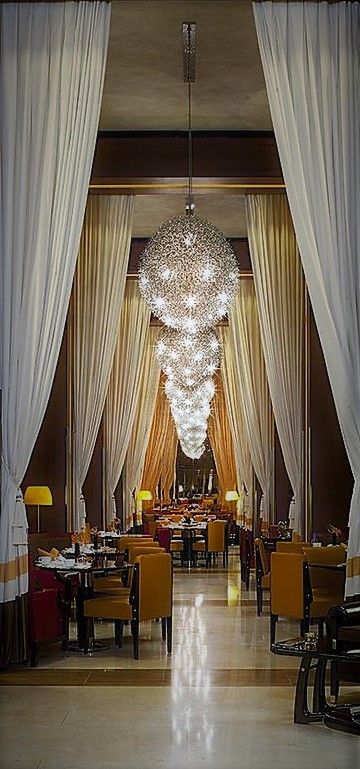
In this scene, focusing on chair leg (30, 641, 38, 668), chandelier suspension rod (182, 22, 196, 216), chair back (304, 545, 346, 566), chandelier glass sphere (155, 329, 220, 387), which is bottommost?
chair leg (30, 641, 38, 668)

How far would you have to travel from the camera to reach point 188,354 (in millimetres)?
14633

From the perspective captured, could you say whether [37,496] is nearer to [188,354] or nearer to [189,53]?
[188,354]

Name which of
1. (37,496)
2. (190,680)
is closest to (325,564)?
(190,680)

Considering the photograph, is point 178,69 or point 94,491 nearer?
point 178,69

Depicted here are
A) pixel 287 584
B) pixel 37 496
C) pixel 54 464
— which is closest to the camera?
pixel 287 584

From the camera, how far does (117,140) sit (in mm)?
10500

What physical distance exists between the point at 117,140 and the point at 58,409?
11.8 ft

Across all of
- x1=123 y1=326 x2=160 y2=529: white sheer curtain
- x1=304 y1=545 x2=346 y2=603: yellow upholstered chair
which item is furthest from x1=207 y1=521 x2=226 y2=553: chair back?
x1=304 y1=545 x2=346 y2=603: yellow upholstered chair

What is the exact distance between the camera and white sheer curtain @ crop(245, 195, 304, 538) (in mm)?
11867

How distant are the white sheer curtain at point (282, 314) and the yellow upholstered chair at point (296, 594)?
276 cm

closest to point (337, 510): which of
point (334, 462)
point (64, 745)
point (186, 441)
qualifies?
point (334, 462)

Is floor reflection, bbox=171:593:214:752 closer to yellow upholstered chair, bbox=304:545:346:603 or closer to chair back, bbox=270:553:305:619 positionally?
chair back, bbox=270:553:305:619

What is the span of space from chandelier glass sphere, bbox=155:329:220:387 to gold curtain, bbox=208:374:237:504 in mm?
10074

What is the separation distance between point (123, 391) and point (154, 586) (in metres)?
6.98
